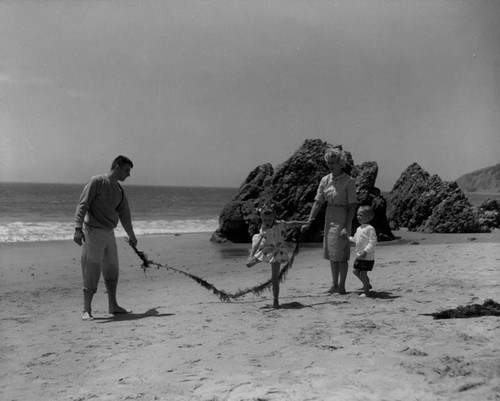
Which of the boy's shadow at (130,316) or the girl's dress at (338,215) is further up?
the girl's dress at (338,215)

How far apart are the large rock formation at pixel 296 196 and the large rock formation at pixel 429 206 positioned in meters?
2.70

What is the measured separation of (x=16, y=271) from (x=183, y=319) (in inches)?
260

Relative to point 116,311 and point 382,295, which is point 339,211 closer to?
point 382,295

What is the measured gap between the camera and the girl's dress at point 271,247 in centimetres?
619

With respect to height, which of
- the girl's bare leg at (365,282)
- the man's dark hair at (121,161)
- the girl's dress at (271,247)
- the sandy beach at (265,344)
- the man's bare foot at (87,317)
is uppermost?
the man's dark hair at (121,161)

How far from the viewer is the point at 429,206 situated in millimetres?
19531

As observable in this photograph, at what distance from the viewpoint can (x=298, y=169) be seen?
17.7 metres

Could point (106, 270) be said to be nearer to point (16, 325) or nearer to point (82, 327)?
point (82, 327)

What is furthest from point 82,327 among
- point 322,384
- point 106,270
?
point 322,384

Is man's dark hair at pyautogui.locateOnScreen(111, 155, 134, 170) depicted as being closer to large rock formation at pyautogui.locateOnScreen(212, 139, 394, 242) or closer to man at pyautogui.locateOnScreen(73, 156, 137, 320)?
man at pyautogui.locateOnScreen(73, 156, 137, 320)

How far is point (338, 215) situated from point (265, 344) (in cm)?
265

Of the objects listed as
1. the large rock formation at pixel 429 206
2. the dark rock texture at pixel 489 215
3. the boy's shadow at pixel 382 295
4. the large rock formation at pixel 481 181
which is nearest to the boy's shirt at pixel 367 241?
the boy's shadow at pixel 382 295

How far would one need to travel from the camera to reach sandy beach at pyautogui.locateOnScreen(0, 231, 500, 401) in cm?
355

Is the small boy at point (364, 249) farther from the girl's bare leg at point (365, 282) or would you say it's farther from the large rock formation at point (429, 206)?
the large rock formation at point (429, 206)
